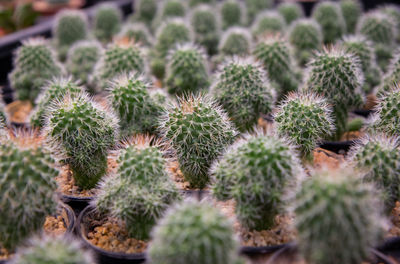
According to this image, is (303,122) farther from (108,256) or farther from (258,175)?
(108,256)

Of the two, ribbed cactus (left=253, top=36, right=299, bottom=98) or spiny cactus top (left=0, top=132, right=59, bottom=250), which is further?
ribbed cactus (left=253, top=36, right=299, bottom=98)

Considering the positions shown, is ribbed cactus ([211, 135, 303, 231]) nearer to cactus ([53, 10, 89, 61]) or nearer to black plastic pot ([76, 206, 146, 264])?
black plastic pot ([76, 206, 146, 264])

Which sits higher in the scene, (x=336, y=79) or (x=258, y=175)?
(x=336, y=79)

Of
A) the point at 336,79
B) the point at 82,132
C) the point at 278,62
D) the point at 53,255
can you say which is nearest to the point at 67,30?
the point at 278,62

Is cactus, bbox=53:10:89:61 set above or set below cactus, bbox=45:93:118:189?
above

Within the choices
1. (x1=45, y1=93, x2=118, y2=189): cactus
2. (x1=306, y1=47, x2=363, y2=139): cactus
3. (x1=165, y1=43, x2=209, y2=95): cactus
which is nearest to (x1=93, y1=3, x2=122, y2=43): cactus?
(x1=165, y1=43, x2=209, y2=95): cactus

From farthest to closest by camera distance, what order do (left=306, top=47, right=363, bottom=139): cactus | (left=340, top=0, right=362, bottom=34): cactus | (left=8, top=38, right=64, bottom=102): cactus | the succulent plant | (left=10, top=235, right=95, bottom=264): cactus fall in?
1. (left=340, top=0, right=362, bottom=34): cactus
2. the succulent plant
3. (left=8, top=38, right=64, bottom=102): cactus
4. (left=306, top=47, right=363, bottom=139): cactus
5. (left=10, top=235, right=95, bottom=264): cactus

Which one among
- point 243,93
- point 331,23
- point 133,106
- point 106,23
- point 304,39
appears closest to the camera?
point 133,106

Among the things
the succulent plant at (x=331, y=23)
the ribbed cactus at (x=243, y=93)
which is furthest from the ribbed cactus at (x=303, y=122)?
the succulent plant at (x=331, y=23)
